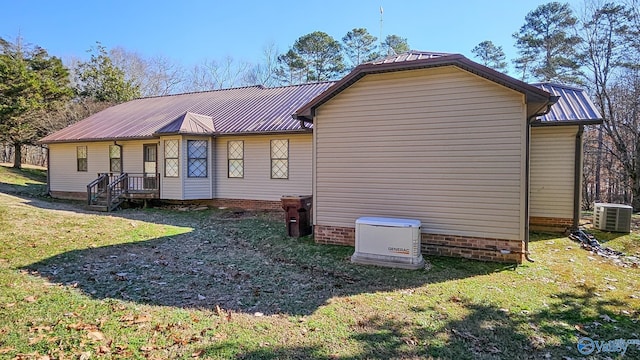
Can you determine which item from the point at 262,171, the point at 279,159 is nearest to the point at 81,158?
the point at 262,171

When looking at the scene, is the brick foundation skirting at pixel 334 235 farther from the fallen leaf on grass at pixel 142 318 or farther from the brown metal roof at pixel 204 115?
the brown metal roof at pixel 204 115

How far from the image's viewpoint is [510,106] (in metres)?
6.25

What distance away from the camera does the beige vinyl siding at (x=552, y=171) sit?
913cm

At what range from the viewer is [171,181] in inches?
526

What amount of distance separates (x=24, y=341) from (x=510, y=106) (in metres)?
7.54

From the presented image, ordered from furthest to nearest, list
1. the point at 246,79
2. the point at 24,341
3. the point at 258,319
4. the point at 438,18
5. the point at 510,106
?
the point at 246,79
the point at 438,18
the point at 510,106
the point at 258,319
the point at 24,341

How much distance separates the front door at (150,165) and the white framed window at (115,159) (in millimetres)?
1615

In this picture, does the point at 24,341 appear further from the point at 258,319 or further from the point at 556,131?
the point at 556,131

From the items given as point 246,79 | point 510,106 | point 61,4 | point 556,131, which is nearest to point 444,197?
point 510,106

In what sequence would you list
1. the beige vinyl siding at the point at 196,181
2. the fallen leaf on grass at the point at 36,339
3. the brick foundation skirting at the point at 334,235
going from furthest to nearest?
the beige vinyl siding at the point at 196,181, the brick foundation skirting at the point at 334,235, the fallen leaf on grass at the point at 36,339

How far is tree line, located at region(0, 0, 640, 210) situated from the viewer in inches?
672

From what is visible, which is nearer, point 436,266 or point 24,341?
point 24,341

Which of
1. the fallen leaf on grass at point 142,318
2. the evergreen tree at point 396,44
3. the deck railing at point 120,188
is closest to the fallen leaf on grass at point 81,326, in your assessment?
the fallen leaf on grass at point 142,318

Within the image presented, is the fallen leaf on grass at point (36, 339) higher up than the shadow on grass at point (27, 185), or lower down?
lower down
